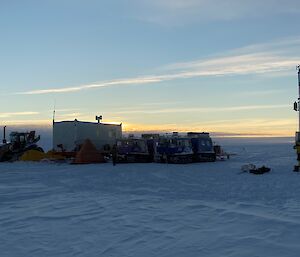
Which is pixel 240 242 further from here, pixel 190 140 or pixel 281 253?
pixel 190 140

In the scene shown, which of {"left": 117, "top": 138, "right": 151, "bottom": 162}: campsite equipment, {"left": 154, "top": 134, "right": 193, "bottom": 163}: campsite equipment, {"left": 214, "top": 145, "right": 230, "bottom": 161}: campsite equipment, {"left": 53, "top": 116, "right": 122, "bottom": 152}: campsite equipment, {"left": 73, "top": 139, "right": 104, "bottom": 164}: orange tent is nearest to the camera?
{"left": 154, "top": 134, "right": 193, "bottom": 163}: campsite equipment

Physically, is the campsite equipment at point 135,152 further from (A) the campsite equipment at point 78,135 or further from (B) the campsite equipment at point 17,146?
(B) the campsite equipment at point 17,146

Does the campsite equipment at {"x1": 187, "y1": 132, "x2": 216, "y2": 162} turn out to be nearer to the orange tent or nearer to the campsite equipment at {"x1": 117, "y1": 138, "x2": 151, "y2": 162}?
the campsite equipment at {"x1": 117, "y1": 138, "x2": 151, "y2": 162}

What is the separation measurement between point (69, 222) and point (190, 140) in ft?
73.4

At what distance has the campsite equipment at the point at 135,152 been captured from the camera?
32844 mm

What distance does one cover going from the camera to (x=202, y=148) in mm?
31953

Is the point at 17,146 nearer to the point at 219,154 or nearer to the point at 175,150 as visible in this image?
the point at 175,150

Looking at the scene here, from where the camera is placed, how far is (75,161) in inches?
1249

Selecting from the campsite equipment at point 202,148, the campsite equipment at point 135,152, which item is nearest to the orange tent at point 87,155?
the campsite equipment at point 135,152

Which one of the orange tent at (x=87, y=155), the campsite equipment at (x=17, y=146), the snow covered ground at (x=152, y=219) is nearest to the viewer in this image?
the snow covered ground at (x=152, y=219)

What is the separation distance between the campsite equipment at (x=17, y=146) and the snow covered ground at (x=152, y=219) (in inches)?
826

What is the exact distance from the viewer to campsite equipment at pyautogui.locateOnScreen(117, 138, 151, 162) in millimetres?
32844

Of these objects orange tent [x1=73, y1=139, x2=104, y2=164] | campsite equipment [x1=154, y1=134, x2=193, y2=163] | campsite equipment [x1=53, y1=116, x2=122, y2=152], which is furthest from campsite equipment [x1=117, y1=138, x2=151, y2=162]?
campsite equipment [x1=53, y1=116, x2=122, y2=152]

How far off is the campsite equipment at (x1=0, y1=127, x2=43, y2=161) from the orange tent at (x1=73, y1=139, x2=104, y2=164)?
24.1 feet
